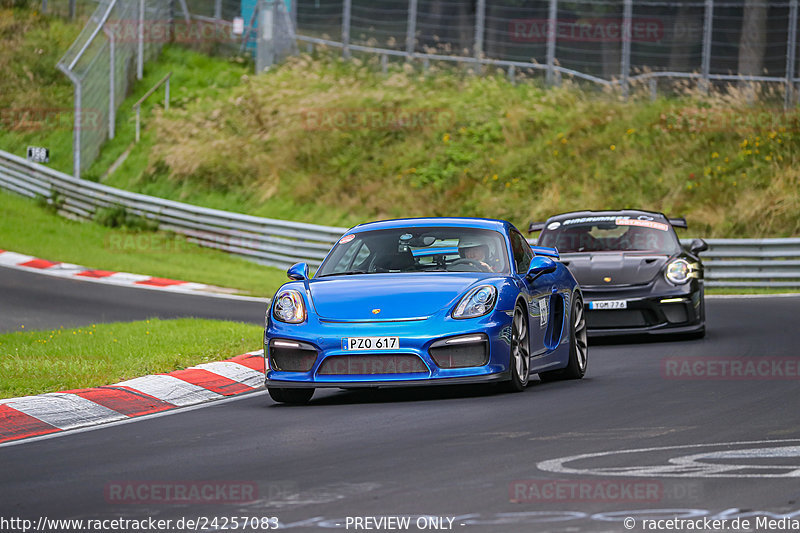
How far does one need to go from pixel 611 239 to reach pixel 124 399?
7465 mm

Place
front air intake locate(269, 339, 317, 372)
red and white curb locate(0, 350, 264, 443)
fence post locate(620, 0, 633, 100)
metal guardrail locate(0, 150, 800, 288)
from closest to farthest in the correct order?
red and white curb locate(0, 350, 264, 443), front air intake locate(269, 339, 317, 372), metal guardrail locate(0, 150, 800, 288), fence post locate(620, 0, 633, 100)

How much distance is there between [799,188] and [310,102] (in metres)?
13.9

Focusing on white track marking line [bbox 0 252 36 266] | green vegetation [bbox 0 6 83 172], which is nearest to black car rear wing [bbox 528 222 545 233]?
white track marking line [bbox 0 252 36 266]

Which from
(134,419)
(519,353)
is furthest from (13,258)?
(519,353)

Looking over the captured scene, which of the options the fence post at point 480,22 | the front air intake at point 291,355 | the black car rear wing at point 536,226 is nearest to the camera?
the front air intake at point 291,355

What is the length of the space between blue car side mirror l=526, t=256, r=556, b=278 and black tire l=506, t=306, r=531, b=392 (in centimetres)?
48

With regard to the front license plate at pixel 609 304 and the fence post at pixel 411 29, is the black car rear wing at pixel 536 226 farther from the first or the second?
the fence post at pixel 411 29

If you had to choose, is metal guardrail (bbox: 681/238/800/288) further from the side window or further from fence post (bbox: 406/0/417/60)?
the side window

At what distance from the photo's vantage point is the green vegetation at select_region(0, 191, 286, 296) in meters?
26.0

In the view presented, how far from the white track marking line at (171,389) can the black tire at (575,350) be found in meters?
2.81

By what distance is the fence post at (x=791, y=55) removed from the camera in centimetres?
2770

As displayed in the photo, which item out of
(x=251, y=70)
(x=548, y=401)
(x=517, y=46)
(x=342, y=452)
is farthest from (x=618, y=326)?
(x=251, y=70)

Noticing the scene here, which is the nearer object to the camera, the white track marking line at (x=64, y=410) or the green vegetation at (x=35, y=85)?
the white track marking line at (x=64, y=410)

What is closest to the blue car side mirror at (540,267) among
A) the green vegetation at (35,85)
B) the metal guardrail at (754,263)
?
the metal guardrail at (754,263)
